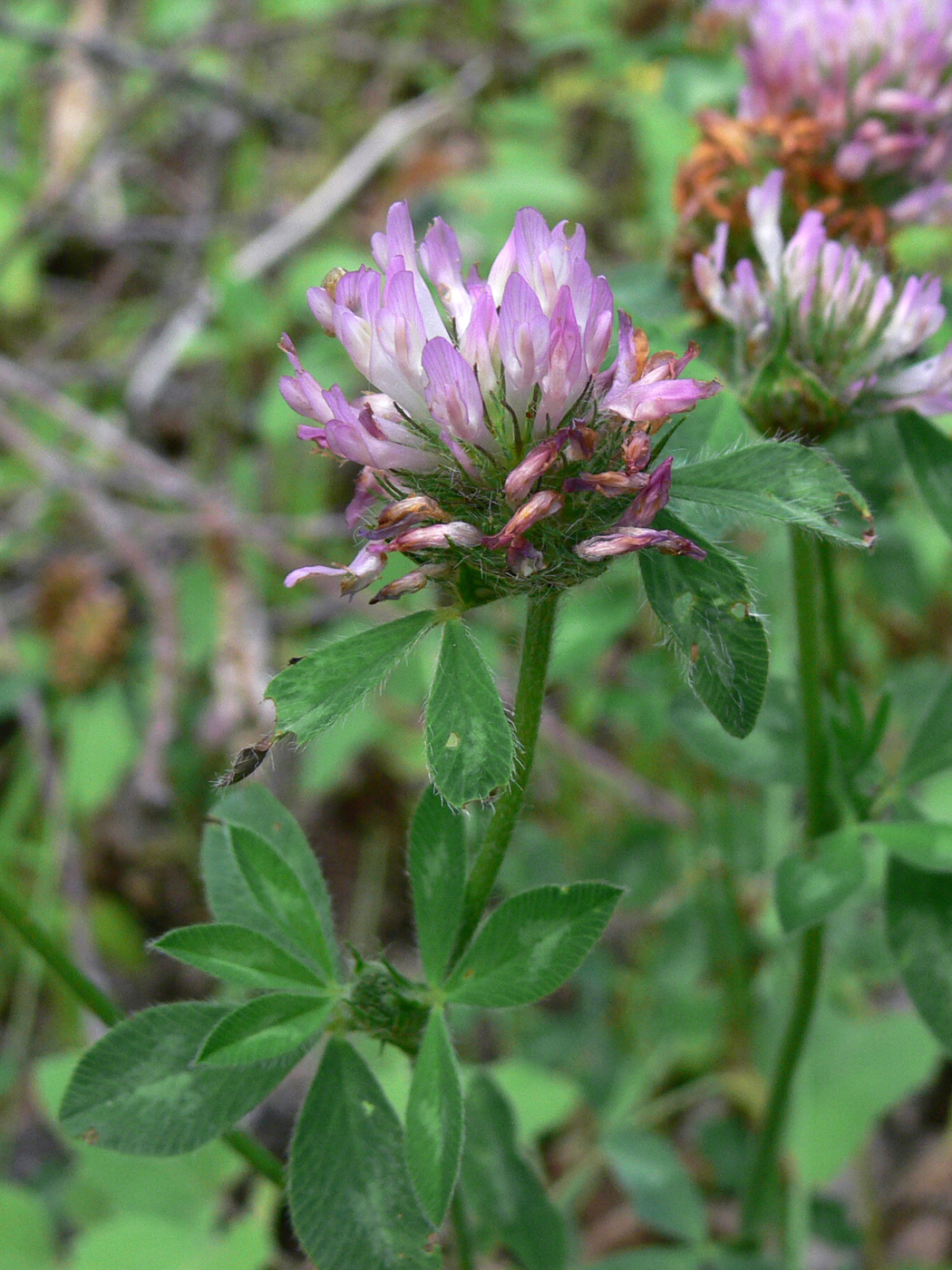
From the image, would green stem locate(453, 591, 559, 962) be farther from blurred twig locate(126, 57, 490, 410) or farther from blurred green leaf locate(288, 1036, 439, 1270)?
blurred twig locate(126, 57, 490, 410)

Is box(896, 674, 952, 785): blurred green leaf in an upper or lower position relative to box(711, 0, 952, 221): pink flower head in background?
lower

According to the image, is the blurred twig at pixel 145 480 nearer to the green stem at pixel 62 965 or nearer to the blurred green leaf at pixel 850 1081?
the blurred green leaf at pixel 850 1081

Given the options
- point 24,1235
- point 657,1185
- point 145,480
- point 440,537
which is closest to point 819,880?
point 440,537

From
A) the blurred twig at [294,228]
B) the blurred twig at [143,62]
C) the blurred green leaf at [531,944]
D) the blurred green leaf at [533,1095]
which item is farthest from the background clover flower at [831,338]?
the blurred twig at [143,62]

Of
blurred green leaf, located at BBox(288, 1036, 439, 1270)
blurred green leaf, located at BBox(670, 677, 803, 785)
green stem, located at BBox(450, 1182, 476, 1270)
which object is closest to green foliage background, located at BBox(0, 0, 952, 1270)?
blurred green leaf, located at BBox(670, 677, 803, 785)

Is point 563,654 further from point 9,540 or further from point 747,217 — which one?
point 9,540

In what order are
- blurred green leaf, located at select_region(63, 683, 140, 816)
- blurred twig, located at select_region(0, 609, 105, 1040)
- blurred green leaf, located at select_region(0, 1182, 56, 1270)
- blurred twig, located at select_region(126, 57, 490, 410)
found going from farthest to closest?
blurred twig, located at select_region(126, 57, 490, 410)
blurred green leaf, located at select_region(63, 683, 140, 816)
blurred twig, located at select_region(0, 609, 105, 1040)
blurred green leaf, located at select_region(0, 1182, 56, 1270)
